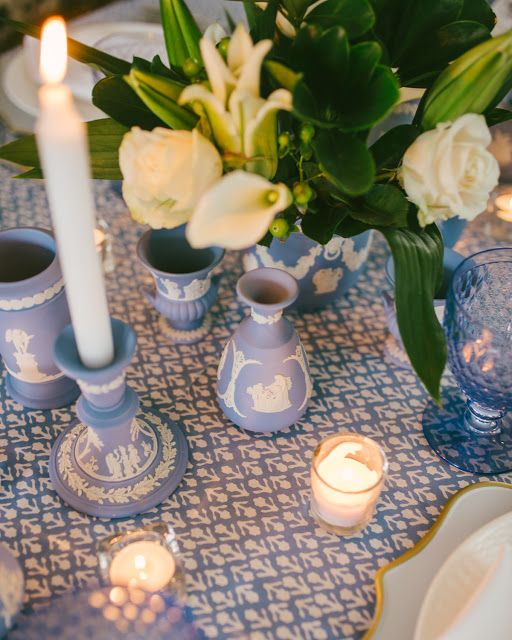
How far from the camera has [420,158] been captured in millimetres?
438

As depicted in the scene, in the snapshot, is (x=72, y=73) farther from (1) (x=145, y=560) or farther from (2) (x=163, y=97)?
(1) (x=145, y=560)

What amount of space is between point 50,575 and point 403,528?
0.28m

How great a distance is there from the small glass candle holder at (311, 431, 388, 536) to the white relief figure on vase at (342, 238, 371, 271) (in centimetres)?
19

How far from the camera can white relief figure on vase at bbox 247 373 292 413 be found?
568 mm

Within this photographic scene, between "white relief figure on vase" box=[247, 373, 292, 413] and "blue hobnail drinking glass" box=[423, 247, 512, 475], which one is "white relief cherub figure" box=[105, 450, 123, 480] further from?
"blue hobnail drinking glass" box=[423, 247, 512, 475]

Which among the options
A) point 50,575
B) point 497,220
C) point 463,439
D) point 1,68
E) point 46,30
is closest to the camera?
point 46,30

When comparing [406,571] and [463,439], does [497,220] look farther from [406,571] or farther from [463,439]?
[406,571]

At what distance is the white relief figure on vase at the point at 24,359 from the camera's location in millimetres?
558

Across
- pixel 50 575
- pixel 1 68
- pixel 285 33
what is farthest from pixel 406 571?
pixel 1 68

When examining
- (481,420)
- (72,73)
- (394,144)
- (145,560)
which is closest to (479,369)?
(481,420)

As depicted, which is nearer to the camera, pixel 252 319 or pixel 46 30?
pixel 46 30

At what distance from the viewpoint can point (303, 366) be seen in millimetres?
583

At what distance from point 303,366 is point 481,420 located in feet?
0.58

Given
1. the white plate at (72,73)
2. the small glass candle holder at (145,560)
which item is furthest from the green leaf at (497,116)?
the white plate at (72,73)
